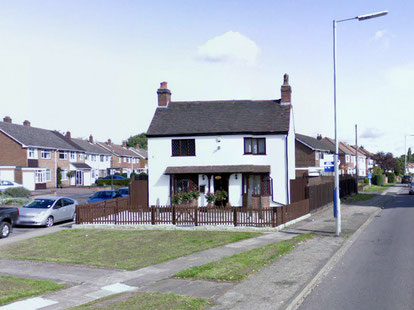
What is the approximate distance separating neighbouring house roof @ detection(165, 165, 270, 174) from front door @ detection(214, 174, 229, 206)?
1.97ft

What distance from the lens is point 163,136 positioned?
2722 cm

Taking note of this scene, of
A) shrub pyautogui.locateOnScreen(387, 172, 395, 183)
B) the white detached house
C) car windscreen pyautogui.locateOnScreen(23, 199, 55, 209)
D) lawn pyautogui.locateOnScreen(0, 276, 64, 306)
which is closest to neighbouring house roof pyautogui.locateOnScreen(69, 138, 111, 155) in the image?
the white detached house

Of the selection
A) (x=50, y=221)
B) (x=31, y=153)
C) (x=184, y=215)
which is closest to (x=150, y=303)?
(x=184, y=215)

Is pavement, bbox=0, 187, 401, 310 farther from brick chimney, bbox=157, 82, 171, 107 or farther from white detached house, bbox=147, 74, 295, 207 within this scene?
brick chimney, bbox=157, 82, 171, 107

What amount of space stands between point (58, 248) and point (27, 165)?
125 feet

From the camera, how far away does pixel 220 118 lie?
2820 centimetres

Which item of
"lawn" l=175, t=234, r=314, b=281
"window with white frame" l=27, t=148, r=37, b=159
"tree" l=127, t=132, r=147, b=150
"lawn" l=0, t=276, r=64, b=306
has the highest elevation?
"tree" l=127, t=132, r=147, b=150

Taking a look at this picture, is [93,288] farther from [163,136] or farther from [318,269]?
[163,136]

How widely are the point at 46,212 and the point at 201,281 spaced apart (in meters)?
13.6

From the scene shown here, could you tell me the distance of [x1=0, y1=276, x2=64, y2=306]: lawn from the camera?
960 centimetres

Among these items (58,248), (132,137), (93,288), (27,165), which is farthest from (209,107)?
(132,137)

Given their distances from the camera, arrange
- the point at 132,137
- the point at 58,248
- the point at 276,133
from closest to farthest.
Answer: the point at 58,248, the point at 276,133, the point at 132,137

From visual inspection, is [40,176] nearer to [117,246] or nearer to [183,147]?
[183,147]

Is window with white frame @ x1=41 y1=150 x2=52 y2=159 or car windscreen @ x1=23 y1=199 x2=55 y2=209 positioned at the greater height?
window with white frame @ x1=41 y1=150 x2=52 y2=159
